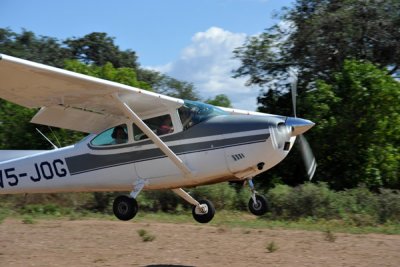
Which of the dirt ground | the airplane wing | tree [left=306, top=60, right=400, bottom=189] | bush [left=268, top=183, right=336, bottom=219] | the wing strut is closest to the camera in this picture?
the airplane wing

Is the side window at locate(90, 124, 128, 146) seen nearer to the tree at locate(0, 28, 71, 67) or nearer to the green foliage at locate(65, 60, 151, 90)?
the green foliage at locate(65, 60, 151, 90)

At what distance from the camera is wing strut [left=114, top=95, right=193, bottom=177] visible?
10602 mm

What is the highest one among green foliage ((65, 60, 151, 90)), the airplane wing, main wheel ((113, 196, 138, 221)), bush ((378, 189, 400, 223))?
green foliage ((65, 60, 151, 90))

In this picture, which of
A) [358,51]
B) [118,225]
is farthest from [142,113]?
[358,51]

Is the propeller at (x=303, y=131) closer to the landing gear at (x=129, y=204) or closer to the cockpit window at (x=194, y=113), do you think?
the cockpit window at (x=194, y=113)

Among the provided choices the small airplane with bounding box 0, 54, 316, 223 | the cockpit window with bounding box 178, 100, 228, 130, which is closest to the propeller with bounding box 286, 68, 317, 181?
the small airplane with bounding box 0, 54, 316, 223

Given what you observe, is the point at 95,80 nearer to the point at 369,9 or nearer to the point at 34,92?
the point at 34,92

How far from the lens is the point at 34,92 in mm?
10547

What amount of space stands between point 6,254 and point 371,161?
1471 cm

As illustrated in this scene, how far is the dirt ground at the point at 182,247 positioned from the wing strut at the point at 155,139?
2324 millimetres

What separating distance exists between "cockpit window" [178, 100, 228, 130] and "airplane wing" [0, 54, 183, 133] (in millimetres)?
185

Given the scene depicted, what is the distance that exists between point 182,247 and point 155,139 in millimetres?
3686

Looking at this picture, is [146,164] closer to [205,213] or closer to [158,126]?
[158,126]

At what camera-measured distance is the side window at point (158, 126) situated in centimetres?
1110
